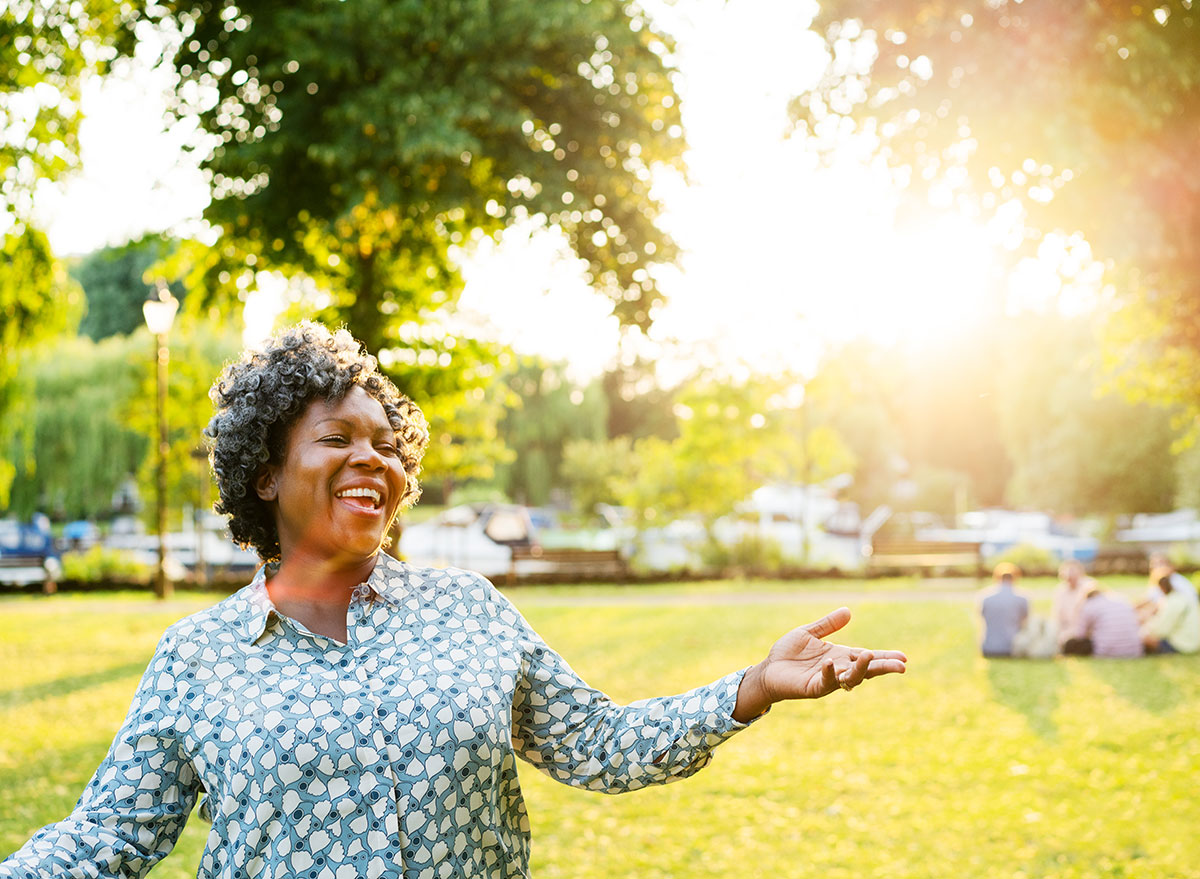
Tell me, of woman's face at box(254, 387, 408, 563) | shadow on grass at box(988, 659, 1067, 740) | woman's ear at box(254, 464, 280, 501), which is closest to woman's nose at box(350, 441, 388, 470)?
woman's face at box(254, 387, 408, 563)

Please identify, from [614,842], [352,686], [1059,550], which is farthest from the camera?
[1059,550]

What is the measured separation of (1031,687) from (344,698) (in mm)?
10073

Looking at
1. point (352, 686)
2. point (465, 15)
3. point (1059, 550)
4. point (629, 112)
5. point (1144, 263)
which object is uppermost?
point (465, 15)

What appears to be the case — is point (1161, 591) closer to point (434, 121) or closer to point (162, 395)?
point (434, 121)

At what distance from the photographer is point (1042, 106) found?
6875 millimetres

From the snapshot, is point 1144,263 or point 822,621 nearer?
point 822,621

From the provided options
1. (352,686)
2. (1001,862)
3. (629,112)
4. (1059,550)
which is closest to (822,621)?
(352,686)

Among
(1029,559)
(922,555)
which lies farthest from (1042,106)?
(1029,559)

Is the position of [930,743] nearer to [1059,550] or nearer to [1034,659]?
[1034,659]

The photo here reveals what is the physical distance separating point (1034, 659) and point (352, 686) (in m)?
11.7

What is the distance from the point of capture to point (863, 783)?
731 centimetres

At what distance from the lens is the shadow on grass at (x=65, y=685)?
A: 35.8 feet

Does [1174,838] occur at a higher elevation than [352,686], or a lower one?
lower

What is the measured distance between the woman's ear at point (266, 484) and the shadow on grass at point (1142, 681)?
9.28m
